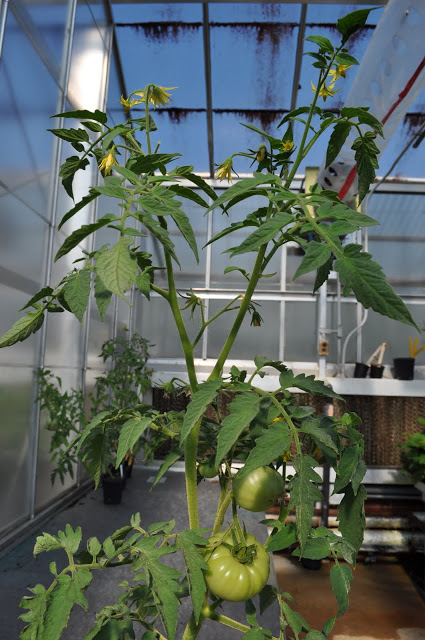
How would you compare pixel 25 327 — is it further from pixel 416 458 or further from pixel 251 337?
Result: pixel 251 337

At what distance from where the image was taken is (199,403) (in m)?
0.54

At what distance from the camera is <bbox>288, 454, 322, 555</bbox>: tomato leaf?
19.0 inches

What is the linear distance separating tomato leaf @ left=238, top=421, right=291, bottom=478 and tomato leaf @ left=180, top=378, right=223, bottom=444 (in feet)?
0.21

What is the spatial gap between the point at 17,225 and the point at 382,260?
14.9 ft

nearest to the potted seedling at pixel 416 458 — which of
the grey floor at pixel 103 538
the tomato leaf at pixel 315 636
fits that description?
the grey floor at pixel 103 538

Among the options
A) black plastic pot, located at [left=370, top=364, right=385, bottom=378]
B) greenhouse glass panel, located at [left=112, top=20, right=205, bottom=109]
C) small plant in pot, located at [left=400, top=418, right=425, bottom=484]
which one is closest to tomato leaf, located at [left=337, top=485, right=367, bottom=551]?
small plant in pot, located at [left=400, top=418, right=425, bottom=484]

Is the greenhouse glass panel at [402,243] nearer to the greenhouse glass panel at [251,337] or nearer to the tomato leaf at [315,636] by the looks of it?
the greenhouse glass panel at [251,337]

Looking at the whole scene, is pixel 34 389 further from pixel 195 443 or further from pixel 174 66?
pixel 174 66

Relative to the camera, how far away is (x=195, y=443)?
653mm

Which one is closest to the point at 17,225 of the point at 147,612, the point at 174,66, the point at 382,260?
the point at 147,612

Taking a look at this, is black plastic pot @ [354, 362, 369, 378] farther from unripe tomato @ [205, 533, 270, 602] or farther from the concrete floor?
unripe tomato @ [205, 533, 270, 602]

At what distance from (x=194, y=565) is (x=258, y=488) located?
0.35 ft

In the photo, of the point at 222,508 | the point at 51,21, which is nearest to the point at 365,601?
the point at 222,508

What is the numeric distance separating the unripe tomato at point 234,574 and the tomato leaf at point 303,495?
0.38 ft
